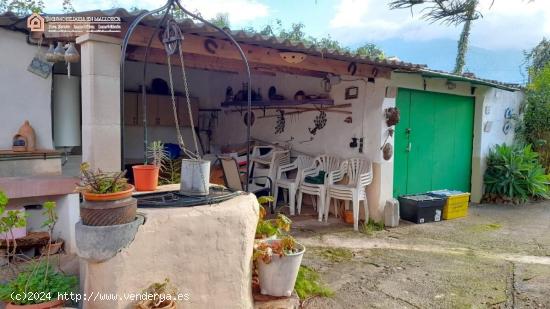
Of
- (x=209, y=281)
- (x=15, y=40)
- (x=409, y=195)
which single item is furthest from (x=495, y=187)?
(x=15, y=40)

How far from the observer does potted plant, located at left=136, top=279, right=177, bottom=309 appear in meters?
1.93

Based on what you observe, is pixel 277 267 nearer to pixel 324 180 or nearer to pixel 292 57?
pixel 292 57

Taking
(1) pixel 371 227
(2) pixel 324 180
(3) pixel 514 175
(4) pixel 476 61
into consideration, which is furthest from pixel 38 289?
(4) pixel 476 61

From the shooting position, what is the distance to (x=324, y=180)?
5.16m

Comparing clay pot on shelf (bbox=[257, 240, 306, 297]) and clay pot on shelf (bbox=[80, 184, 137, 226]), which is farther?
clay pot on shelf (bbox=[257, 240, 306, 297])

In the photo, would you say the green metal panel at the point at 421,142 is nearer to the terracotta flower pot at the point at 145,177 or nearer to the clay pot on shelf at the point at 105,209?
the terracotta flower pot at the point at 145,177

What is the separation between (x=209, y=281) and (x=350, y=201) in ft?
10.9

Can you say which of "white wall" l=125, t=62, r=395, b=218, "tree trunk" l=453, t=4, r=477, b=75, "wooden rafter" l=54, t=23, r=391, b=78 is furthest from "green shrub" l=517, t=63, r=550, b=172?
"wooden rafter" l=54, t=23, r=391, b=78

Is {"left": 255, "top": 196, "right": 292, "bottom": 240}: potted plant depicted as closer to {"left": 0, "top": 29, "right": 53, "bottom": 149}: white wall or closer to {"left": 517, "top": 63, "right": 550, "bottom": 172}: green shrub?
{"left": 0, "top": 29, "right": 53, "bottom": 149}: white wall

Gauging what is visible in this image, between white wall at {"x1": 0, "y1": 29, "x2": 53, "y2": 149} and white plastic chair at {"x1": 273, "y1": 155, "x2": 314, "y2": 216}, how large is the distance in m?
3.08

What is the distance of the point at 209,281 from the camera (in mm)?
2178

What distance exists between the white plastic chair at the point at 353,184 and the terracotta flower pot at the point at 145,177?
285 cm

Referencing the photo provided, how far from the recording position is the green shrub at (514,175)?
6.67m

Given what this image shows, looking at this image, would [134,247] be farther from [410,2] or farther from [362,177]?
[410,2]
